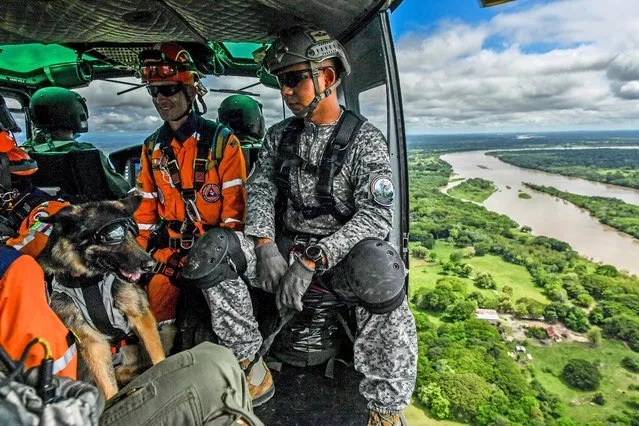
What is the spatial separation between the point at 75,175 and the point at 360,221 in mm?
2959

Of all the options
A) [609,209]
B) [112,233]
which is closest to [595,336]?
[609,209]

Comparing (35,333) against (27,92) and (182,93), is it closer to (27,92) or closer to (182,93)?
(182,93)

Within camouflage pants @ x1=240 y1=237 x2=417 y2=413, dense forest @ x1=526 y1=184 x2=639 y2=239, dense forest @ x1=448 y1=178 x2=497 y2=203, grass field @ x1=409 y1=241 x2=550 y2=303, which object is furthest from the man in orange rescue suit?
dense forest @ x1=448 y1=178 x2=497 y2=203

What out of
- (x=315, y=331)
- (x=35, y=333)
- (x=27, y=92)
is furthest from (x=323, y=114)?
(x=27, y=92)

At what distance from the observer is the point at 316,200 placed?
2553 millimetres

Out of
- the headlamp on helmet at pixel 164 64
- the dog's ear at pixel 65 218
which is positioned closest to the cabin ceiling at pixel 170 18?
the headlamp on helmet at pixel 164 64

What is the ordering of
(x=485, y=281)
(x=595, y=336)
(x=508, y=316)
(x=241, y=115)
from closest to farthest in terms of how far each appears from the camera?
(x=241, y=115), (x=595, y=336), (x=508, y=316), (x=485, y=281)

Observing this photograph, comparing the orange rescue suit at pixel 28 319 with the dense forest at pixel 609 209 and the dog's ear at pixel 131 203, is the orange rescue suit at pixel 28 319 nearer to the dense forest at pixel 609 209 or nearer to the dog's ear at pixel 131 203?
the dog's ear at pixel 131 203

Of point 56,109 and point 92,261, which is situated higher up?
point 56,109

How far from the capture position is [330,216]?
2.55 m

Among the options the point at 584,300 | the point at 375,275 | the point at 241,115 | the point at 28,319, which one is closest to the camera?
the point at 28,319

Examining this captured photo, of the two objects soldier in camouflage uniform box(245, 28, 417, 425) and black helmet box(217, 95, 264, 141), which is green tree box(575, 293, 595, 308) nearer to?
black helmet box(217, 95, 264, 141)

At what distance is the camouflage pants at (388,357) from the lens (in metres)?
2.16

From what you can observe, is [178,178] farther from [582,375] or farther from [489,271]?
[489,271]
